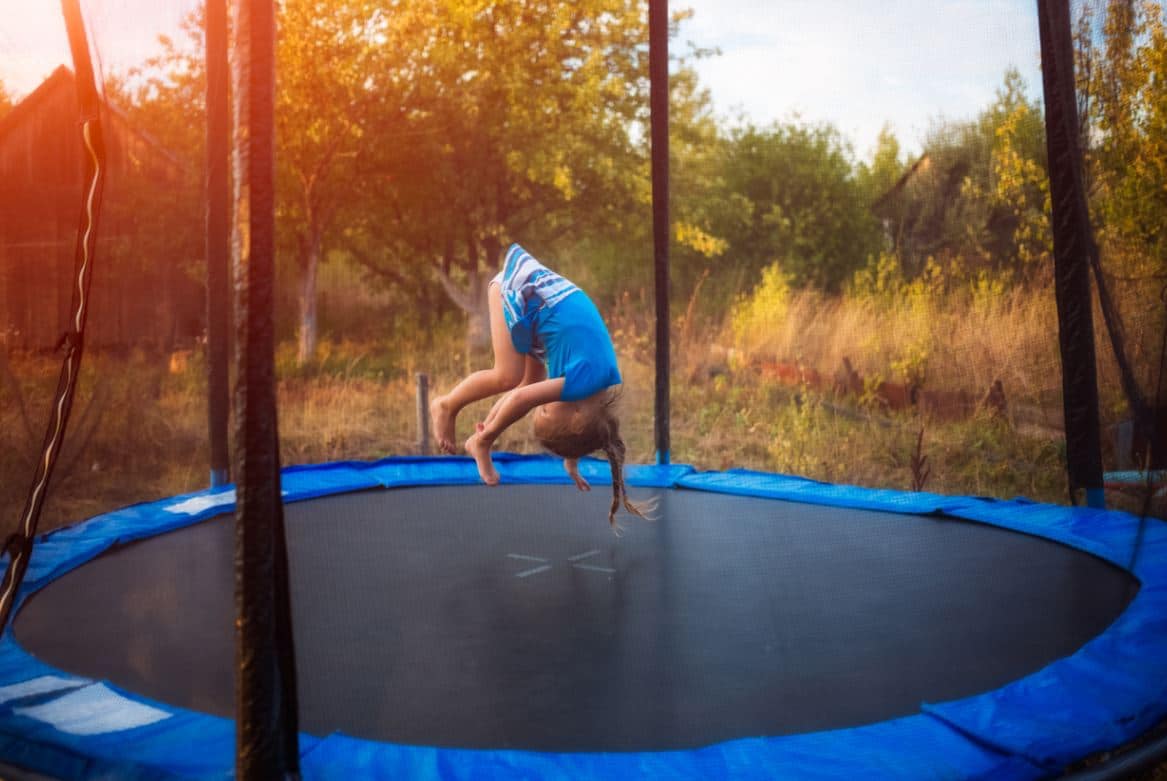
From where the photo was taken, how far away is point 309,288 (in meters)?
6.33

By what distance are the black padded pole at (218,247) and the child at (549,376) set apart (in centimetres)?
127

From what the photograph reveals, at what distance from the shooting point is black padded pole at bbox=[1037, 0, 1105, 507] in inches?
99.9

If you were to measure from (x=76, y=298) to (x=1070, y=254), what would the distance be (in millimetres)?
2433

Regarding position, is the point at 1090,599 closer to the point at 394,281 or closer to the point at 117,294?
the point at 117,294

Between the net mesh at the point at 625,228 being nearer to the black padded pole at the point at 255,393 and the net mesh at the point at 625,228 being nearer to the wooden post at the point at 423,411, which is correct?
the wooden post at the point at 423,411

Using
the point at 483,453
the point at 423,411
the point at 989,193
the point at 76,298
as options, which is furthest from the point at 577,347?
the point at 423,411

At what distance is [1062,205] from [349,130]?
166 inches

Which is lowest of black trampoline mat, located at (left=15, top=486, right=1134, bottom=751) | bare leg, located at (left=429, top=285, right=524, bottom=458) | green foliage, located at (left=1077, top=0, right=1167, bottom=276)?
black trampoline mat, located at (left=15, top=486, right=1134, bottom=751)

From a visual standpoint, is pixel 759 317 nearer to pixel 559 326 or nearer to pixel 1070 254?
pixel 1070 254

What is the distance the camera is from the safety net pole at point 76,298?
174cm

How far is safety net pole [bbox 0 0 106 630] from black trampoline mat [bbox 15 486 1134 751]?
21 centimetres

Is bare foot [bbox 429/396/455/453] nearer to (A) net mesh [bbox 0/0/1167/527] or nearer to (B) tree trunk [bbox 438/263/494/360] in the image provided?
(A) net mesh [bbox 0/0/1167/527]

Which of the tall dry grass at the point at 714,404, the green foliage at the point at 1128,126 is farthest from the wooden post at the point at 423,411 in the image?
the green foliage at the point at 1128,126

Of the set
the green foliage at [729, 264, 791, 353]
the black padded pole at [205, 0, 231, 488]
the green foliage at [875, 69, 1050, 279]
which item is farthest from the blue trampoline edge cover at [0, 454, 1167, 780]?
the green foliage at [729, 264, 791, 353]
